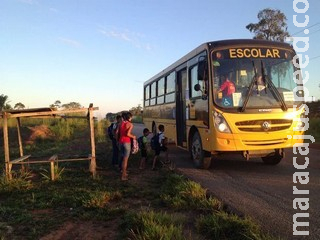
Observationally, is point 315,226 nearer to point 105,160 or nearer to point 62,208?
point 62,208

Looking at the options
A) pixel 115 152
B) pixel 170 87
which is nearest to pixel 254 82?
pixel 115 152

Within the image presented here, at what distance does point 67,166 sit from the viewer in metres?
11.9

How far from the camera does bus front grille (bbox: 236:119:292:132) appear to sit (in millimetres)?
9289

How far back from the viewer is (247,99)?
9.33 m

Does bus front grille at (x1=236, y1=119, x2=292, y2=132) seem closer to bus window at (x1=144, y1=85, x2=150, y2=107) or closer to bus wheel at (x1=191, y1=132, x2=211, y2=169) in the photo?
bus wheel at (x1=191, y1=132, x2=211, y2=169)

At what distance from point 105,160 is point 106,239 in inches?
319

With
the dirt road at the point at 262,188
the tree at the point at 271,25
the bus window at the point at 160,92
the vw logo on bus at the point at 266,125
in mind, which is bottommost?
the dirt road at the point at 262,188

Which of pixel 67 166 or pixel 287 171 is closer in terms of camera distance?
pixel 287 171

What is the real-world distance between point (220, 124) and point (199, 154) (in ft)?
5.21

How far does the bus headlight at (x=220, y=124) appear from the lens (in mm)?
9274

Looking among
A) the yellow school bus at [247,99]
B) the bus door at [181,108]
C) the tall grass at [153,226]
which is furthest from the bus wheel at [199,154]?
the tall grass at [153,226]

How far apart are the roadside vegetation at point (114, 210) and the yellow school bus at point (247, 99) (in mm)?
1725

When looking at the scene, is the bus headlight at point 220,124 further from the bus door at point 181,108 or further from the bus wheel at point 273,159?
the bus door at point 181,108

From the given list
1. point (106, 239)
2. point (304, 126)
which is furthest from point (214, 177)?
point (106, 239)
